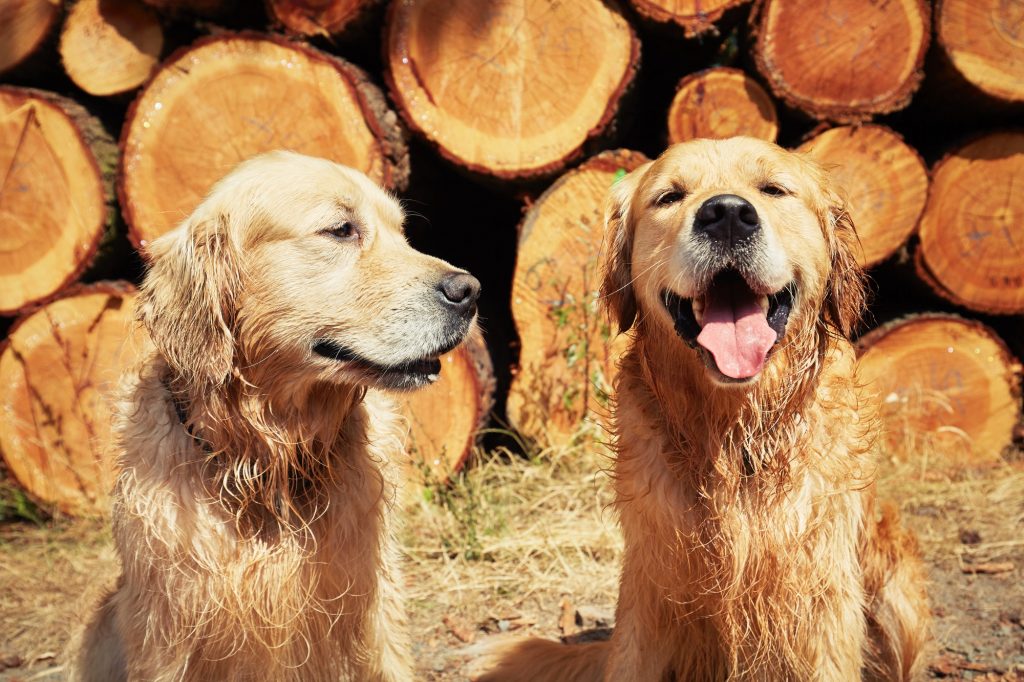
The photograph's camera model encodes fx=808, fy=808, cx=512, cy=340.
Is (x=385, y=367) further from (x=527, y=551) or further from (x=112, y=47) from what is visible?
(x=112, y=47)

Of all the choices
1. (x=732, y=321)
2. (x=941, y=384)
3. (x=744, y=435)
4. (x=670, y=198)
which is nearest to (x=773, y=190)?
(x=670, y=198)

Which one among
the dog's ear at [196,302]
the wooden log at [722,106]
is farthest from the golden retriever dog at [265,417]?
the wooden log at [722,106]

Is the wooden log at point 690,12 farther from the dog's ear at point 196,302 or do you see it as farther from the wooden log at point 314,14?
the dog's ear at point 196,302

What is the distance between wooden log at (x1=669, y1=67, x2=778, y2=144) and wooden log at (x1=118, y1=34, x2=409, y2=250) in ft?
5.21

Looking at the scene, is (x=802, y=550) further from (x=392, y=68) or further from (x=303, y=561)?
(x=392, y=68)

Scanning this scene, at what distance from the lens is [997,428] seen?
16.0 feet

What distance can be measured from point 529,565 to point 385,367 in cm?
193

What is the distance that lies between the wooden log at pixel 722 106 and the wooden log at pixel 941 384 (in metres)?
1.45

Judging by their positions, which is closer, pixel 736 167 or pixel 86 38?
pixel 736 167

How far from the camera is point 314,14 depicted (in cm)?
420

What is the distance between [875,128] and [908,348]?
1.32m

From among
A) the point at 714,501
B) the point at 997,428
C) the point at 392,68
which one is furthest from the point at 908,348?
the point at 392,68

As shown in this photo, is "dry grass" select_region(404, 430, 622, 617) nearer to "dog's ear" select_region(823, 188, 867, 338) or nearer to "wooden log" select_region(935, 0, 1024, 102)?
"dog's ear" select_region(823, 188, 867, 338)

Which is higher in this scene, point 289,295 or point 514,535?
point 289,295
